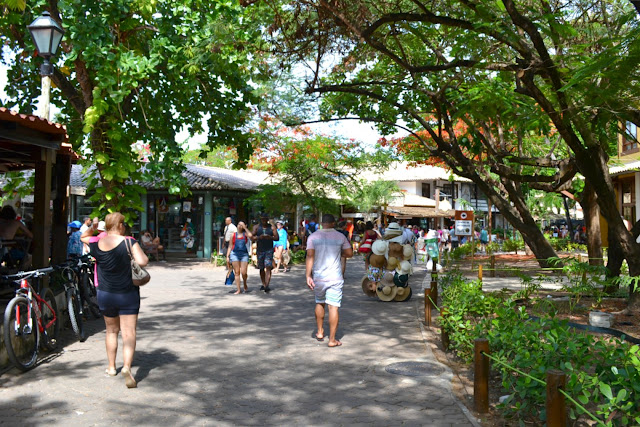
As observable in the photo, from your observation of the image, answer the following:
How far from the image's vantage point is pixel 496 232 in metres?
45.0

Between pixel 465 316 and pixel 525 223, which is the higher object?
pixel 525 223

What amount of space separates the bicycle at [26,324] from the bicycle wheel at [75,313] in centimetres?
51

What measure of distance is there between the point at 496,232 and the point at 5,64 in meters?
35.6

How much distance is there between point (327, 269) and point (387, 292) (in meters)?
4.43

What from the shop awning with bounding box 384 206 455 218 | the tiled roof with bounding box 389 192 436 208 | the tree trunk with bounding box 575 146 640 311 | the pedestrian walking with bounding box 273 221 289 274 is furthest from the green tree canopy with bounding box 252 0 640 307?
the tiled roof with bounding box 389 192 436 208

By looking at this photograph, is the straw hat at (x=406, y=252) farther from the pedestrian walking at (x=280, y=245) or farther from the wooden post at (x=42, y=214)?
the pedestrian walking at (x=280, y=245)

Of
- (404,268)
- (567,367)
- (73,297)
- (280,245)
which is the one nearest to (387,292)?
(404,268)

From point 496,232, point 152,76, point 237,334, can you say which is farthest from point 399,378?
point 496,232

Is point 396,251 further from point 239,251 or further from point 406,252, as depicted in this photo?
point 239,251

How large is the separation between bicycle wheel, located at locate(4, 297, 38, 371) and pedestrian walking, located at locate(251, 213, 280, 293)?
23.6 feet

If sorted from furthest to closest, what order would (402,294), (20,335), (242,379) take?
(402,294)
(20,335)
(242,379)

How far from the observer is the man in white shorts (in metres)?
8.32

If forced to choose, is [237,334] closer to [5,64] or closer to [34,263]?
[34,263]

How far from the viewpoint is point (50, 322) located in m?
7.64
